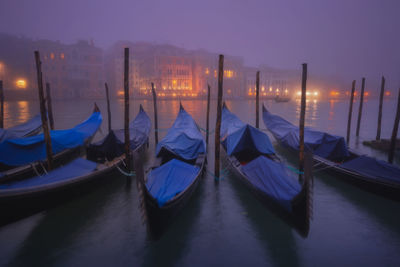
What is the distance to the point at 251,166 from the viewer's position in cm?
565

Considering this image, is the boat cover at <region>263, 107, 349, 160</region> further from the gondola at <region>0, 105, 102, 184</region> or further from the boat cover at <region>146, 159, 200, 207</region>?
the gondola at <region>0, 105, 102, 184</region>

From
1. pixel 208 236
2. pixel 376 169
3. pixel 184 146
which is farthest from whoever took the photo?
pixel 184 146

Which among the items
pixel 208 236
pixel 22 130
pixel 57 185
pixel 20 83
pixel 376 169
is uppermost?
pixel 20 83

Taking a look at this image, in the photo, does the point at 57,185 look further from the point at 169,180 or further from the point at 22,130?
the point at 22,130

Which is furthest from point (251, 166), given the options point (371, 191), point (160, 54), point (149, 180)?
point (160, 54)

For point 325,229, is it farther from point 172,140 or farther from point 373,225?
point 172,140

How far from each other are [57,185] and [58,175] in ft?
1.57

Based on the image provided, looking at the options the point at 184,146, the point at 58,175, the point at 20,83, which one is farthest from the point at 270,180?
the point at 20,83

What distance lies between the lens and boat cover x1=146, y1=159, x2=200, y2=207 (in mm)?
4206

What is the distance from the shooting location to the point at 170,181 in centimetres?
472

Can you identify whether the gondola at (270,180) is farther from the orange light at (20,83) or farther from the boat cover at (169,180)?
the orange light at (20,83)

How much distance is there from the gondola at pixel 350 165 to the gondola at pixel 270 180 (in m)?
1.03

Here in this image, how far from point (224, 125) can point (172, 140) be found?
4.55m

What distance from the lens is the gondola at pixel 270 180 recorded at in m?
3.55
